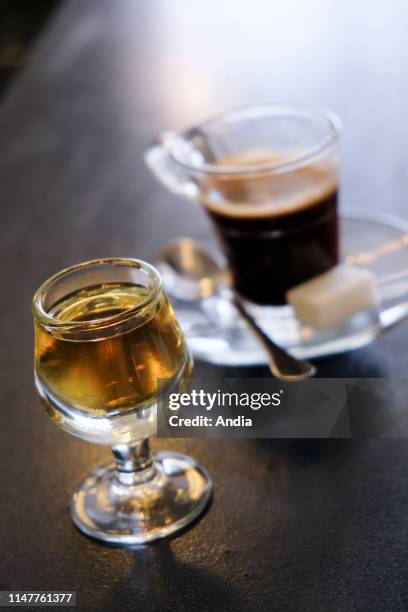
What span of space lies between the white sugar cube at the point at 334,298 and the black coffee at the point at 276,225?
1.8 inches

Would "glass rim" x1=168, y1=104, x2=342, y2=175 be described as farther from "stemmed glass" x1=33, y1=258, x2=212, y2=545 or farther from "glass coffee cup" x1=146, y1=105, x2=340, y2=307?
"stemmed glass" x1=33, y1=258, x2=212, y2=545

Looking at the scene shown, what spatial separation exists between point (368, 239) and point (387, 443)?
326mm

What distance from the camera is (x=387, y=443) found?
619 millimetres

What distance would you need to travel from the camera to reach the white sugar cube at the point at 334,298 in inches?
29.4

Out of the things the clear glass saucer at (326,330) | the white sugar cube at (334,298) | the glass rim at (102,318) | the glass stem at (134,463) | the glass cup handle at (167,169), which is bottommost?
the clear glass saucer at (326,330)

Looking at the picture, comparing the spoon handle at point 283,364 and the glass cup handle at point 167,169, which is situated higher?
the glass cup handle at point 167,169

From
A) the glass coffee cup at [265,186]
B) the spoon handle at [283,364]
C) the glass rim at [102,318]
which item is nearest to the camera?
the glass rim at [102,318]

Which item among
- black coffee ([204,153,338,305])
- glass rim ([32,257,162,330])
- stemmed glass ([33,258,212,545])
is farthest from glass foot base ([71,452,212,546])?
black coffee ([204,153,338,305])

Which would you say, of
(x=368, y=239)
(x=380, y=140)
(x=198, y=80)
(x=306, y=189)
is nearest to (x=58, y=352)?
(x=306, y=189)

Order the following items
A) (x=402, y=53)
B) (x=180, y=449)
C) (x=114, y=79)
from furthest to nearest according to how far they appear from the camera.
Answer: (x=114, y=79)
(x=402, y=53)
(x=180, y=449)

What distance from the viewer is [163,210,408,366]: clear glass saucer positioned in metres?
0.73

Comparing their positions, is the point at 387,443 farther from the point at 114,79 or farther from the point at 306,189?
the point at 114,79

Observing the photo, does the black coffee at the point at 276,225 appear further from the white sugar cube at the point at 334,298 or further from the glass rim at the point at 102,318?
the glass rim at the point at 102,318

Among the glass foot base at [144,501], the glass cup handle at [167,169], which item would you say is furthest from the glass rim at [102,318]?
the glass cup handle at [167,169]
